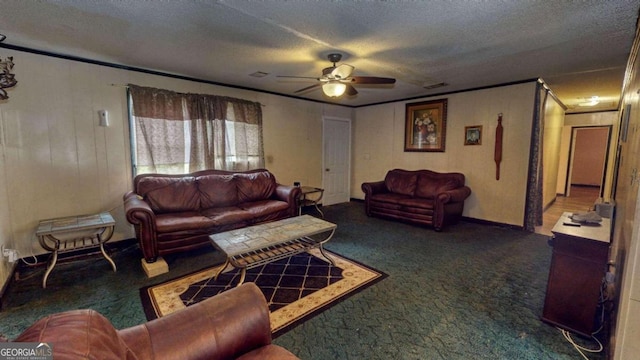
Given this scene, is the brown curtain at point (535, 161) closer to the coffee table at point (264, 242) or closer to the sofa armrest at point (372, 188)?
the sofa armrest at point (372, 188)

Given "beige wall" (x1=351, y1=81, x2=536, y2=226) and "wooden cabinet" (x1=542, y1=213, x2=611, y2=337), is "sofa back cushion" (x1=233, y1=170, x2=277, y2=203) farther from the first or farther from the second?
"wooden cabinet" (x1=542, y1=213, x2=611, y2=337)

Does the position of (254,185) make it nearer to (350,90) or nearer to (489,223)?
(350,90)

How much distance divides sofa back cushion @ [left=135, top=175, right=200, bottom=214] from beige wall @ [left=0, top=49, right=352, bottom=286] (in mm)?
374

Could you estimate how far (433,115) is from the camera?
525 centimetres

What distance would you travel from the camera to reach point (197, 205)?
12.5 ft

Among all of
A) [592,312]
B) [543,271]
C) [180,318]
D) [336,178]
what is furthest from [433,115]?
[180,318]

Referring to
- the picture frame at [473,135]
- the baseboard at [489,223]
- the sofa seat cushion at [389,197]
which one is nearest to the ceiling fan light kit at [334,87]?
the sofa seat cushion at [389,197]

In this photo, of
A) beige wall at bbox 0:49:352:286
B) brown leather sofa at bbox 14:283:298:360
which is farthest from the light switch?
brown leather sofa at bbox 14:283:298:360

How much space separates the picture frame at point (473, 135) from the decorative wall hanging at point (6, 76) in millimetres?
5933

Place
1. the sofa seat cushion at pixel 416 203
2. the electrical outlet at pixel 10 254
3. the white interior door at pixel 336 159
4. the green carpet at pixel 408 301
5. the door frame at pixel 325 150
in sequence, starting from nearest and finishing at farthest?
the green carpet at pixel 408 301
the electrical outlet at pixel 10 254
the sofa seat cushion at pixel 416 203
the door frame at pixel 325 150
the white interior door at pixel 336 159

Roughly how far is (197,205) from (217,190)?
35 centimetres

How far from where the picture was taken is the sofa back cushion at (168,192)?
11.6ft

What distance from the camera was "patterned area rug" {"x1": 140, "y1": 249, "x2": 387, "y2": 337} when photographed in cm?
223

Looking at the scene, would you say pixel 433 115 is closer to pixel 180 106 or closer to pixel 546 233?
pixel 546 233
